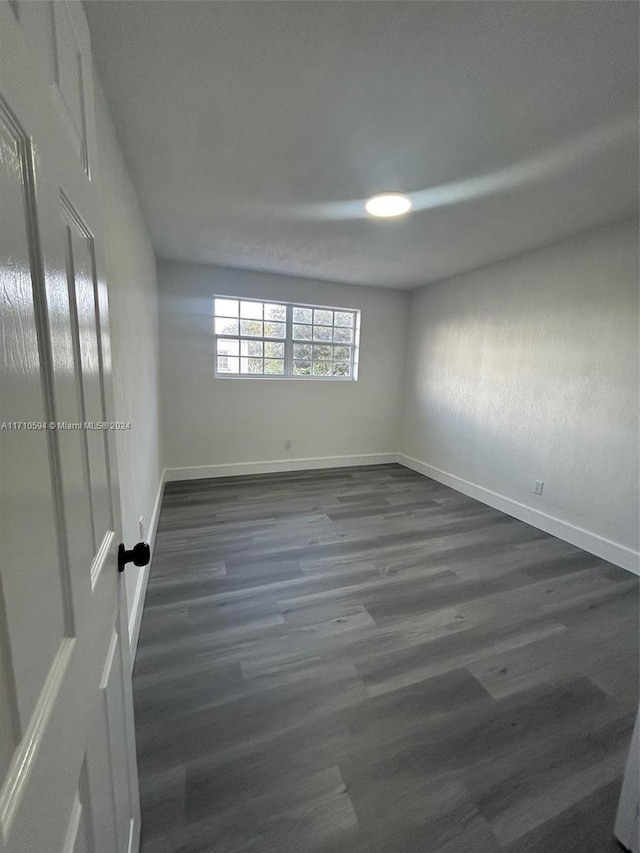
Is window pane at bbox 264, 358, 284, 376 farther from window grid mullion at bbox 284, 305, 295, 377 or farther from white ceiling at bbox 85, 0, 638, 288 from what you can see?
white ceiling at bbox 85, 0, 638, 288

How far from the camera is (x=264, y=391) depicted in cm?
419

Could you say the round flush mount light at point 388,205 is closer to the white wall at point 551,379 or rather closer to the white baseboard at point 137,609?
the white wall at point 551,379

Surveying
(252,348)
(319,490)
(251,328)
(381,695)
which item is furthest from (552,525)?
(251,328)

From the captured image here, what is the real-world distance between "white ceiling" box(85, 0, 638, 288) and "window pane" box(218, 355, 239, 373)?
1.62 meters

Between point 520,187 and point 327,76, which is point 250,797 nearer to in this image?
point 327,76

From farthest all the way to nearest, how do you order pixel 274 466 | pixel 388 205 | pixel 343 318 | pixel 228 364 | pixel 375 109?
pixel 343 318, pixel 274 466, pixel 228 364, pixel 388 205, pixel 375 109

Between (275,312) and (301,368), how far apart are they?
0.73m

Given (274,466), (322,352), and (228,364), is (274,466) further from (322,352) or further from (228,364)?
(322,352)

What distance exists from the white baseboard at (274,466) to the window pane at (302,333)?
1.51 m

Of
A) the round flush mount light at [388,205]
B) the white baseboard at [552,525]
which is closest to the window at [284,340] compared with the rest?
the white baseboard at [552,525]

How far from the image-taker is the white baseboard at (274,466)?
3968 mm

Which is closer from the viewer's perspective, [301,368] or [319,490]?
[319,490]

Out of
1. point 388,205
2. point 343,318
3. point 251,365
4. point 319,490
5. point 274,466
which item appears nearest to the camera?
point 388,205

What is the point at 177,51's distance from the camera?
1197 mm
